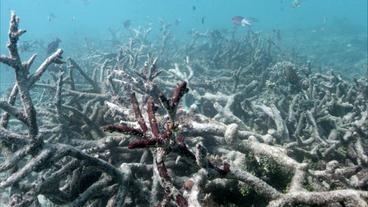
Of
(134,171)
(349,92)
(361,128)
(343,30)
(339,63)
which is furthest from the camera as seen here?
(343,30)

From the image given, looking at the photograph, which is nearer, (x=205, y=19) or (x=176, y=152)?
(x=176, y=152)

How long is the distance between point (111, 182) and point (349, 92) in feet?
17.4

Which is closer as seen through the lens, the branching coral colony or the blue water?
the branching coral colony

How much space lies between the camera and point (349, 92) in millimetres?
7336

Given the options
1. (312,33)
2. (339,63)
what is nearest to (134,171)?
(339,63)

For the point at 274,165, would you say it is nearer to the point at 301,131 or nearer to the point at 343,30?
the point at 301,131

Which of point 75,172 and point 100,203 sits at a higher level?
point 75,172

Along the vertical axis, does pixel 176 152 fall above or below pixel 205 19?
above

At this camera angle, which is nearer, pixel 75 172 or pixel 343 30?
pixel 75 172

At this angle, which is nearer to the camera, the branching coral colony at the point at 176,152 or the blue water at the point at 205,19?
the branching coral colony at the point at 176,152

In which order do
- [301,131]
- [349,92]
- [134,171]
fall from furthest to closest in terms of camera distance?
1. [349,92]
2. [301,131]
3. [134,171]

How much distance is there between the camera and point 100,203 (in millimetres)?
4113

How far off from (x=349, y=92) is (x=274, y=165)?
3.86 metres

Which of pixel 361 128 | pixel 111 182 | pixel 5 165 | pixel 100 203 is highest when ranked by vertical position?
pixel 361 128
